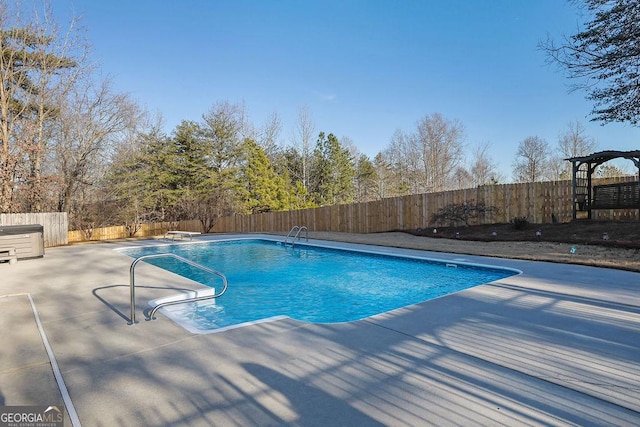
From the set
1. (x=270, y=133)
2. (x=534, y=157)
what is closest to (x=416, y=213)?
(x=270, y=133)

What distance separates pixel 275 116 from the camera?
1002 inches

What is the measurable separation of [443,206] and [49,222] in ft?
47.0

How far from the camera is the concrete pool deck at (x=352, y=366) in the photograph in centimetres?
186

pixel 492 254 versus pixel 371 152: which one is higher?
pixel 371 152

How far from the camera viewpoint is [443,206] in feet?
40.7

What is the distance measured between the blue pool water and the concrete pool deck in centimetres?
84

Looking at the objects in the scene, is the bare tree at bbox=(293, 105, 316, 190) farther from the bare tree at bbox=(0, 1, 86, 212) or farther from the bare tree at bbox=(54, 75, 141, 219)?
the bare tree at bbox=(0, 1, 86, 212)

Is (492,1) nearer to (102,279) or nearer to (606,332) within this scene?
(606,332)

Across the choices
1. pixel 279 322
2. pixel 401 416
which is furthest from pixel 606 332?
pixel 279 322

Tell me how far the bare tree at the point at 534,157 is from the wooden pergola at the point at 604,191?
16.4 m

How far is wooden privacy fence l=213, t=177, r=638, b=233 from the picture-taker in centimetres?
1100

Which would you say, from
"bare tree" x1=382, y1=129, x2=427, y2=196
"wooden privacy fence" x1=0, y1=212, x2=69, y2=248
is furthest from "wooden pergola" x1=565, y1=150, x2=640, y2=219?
"wooden privacy fence" x1=0, y1=212, x2=69, y2=248

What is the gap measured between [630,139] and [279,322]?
18.9m

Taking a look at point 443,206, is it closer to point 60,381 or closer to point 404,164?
point 60,381
